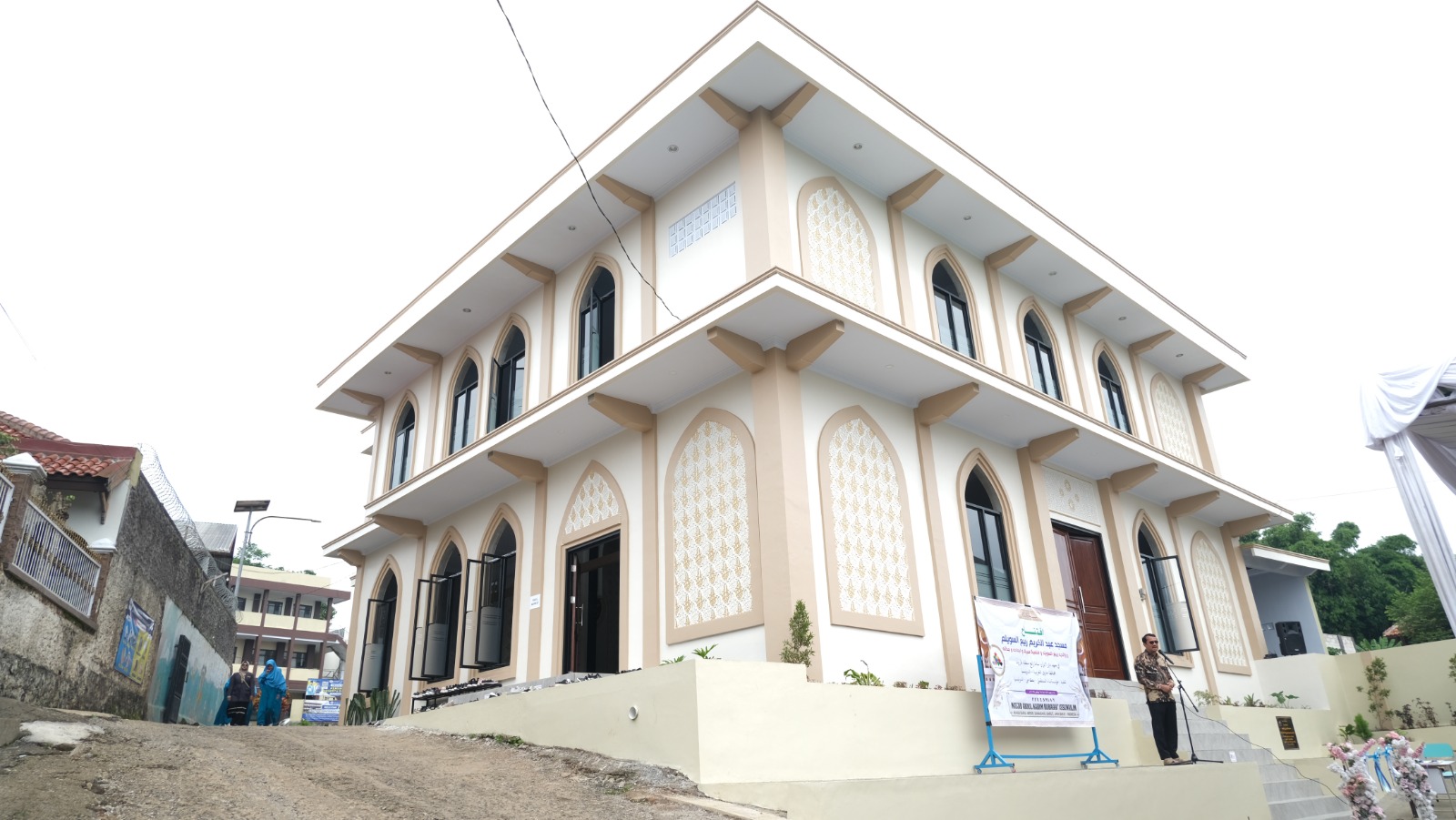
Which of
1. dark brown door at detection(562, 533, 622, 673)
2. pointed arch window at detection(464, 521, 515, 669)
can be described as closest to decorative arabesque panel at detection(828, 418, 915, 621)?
dark brown door at detection(562, 533, 622, 673)

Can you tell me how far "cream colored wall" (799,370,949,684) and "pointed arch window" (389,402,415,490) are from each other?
369 inches

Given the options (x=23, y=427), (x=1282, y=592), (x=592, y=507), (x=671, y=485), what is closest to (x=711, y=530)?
(x=671, y=485)

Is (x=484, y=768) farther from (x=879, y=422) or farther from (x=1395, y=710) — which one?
(x=1395, y=710)

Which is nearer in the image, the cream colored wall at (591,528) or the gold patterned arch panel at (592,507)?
the cream colored wall at (591,528)

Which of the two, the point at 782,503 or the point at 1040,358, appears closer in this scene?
the point at 782,503

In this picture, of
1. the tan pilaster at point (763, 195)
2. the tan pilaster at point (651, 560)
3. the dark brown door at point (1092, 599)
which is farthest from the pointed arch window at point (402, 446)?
the dark brown door at point (1092, 599)

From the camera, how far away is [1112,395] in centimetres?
1603

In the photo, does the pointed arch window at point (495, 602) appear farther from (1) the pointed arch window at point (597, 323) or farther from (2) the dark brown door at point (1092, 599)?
(2) the dark brown door at point (1092, 599)

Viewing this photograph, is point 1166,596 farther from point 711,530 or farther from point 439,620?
point 439,620

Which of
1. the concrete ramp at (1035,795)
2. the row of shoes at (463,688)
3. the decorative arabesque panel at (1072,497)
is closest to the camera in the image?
the concrete ramp at (1035,795)

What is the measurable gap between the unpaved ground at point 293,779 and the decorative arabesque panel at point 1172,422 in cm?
1311

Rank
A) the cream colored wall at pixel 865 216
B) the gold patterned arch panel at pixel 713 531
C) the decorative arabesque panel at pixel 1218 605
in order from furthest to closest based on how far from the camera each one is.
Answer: the decorative arabesque panel at pixel 1218 605
the cream colored wall at pixel 865 216
the gold patterned arch panel at pixel 713 531

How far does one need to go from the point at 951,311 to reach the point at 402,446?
34.0 feet

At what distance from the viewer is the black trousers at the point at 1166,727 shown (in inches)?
381
